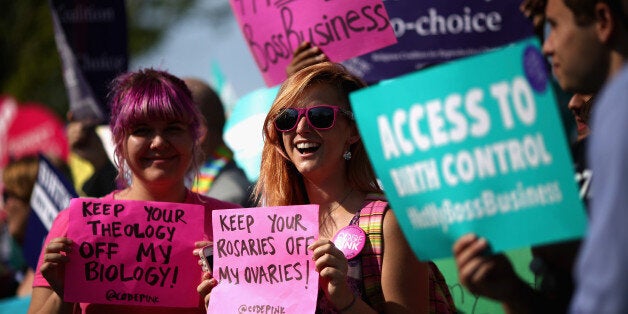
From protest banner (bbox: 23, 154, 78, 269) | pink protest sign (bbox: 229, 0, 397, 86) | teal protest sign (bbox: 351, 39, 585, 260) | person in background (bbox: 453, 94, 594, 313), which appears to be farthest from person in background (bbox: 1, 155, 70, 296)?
person in background (bbox: 453, 94, 594, 313)

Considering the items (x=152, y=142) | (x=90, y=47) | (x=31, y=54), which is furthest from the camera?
(x=31, y=54)

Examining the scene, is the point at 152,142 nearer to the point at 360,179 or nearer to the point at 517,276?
the point at 360,179

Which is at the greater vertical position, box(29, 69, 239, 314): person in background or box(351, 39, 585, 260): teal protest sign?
box(29, 69, 239, 314): person in background

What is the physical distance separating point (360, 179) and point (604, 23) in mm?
1374

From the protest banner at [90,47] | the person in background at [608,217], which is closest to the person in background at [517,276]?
the person in background at [608,217]

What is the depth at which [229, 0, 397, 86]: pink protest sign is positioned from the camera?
4.43 m

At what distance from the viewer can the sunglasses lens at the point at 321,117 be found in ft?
11.7

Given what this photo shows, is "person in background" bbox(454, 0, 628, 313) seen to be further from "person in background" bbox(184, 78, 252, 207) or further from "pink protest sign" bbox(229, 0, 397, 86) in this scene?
"person in background" bbox(184, 78, 252, 207)

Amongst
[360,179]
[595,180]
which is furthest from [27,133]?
[595,180]

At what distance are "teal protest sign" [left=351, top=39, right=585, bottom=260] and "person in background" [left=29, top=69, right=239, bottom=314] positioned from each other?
1500 mm

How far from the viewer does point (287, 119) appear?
3586mm

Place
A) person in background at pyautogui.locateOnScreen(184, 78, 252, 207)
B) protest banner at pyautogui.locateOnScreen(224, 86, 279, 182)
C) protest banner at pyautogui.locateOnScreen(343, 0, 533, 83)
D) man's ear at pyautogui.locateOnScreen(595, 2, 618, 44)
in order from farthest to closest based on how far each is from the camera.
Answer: protest banner at pyautogui.locateOnScreen(224, 86, 279, 182), person in background at pyautogui.locateOnScreen(184, 78, 252, 207), protest banner at pyautogui.locateOnScreen(343, 0, 533, 83), man's ear at pyautogui.locateOnScreen(595, 2, 618, 44)

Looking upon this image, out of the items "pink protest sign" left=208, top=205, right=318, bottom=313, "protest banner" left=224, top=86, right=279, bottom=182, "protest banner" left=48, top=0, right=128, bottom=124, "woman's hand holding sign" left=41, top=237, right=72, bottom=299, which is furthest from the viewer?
"protest banner" left=48, top=0, right=128, bottom=124

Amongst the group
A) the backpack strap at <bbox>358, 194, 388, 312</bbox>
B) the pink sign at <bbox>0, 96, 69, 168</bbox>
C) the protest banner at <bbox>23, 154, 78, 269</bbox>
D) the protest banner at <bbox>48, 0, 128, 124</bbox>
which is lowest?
the backpack strap at <bbox>358, 194, 388, 312</bbox>
